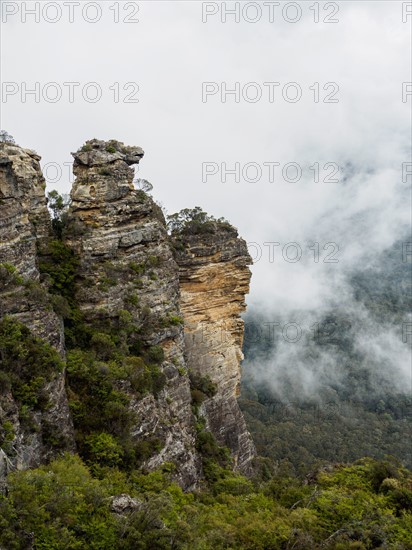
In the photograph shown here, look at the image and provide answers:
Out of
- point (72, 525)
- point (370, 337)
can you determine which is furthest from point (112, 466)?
point (370, 337)

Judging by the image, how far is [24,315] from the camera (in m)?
20.2

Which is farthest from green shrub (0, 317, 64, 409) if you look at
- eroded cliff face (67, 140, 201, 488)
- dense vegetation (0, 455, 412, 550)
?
eroded cliff face (67, 140, 201, 488)

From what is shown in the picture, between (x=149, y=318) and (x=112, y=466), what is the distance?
9432 millimetres

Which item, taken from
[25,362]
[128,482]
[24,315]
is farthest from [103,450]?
[24,315]

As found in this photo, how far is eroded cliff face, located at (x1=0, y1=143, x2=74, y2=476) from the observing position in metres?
17.2

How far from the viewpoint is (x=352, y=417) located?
105188 mm

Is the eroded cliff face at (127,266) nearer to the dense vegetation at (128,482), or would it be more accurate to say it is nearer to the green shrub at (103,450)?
the dense vegetation at (128,482)

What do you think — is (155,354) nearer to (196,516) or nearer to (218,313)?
(196,516)

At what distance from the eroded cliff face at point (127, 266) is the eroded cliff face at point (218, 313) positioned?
6.75 meters

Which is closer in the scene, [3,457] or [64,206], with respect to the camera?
[3,457]

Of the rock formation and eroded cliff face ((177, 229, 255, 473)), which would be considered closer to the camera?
the rock formation

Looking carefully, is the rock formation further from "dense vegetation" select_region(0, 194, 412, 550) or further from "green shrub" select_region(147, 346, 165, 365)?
"dense vegetation" select_region(0, 194, 412, 550)

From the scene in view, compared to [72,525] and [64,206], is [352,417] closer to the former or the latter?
[64,206]

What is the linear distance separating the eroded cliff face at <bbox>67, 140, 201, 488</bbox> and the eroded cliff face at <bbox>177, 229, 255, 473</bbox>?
675 centimetres
